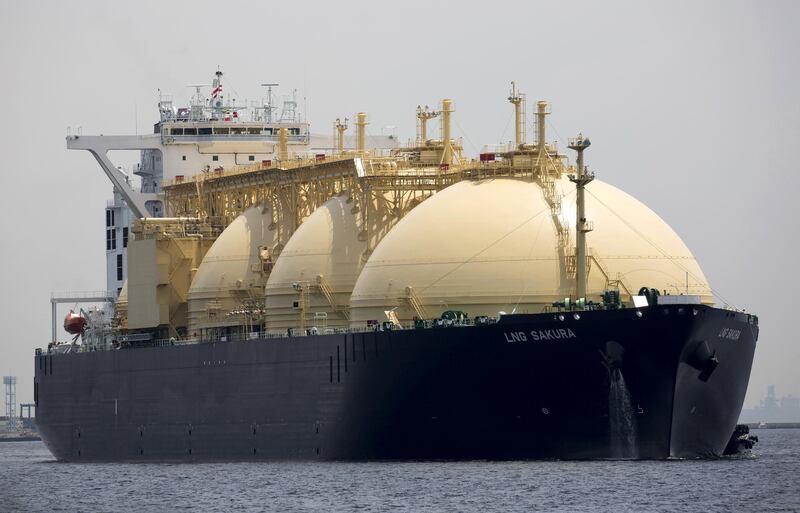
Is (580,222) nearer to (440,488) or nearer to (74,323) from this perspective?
(440,488)

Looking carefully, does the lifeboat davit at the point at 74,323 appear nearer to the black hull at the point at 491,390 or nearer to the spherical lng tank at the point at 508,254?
the black hull at the point at 491,390

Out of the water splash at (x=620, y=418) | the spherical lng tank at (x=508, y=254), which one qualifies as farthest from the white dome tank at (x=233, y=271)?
the water splash at (x=620, y=418)

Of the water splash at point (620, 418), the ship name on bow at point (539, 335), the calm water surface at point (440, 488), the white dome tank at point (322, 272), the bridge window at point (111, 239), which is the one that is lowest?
the calm water surface at point (440, 488)

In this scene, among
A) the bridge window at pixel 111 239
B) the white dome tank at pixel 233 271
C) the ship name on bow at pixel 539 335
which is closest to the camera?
the ship name on bow at pixel 539 335

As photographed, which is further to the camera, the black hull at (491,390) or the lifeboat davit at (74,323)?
the lifeboat davit at (74,323)

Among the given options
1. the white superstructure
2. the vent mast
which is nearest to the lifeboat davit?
the white superstructure

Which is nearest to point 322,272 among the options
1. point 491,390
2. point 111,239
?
point 491,390
